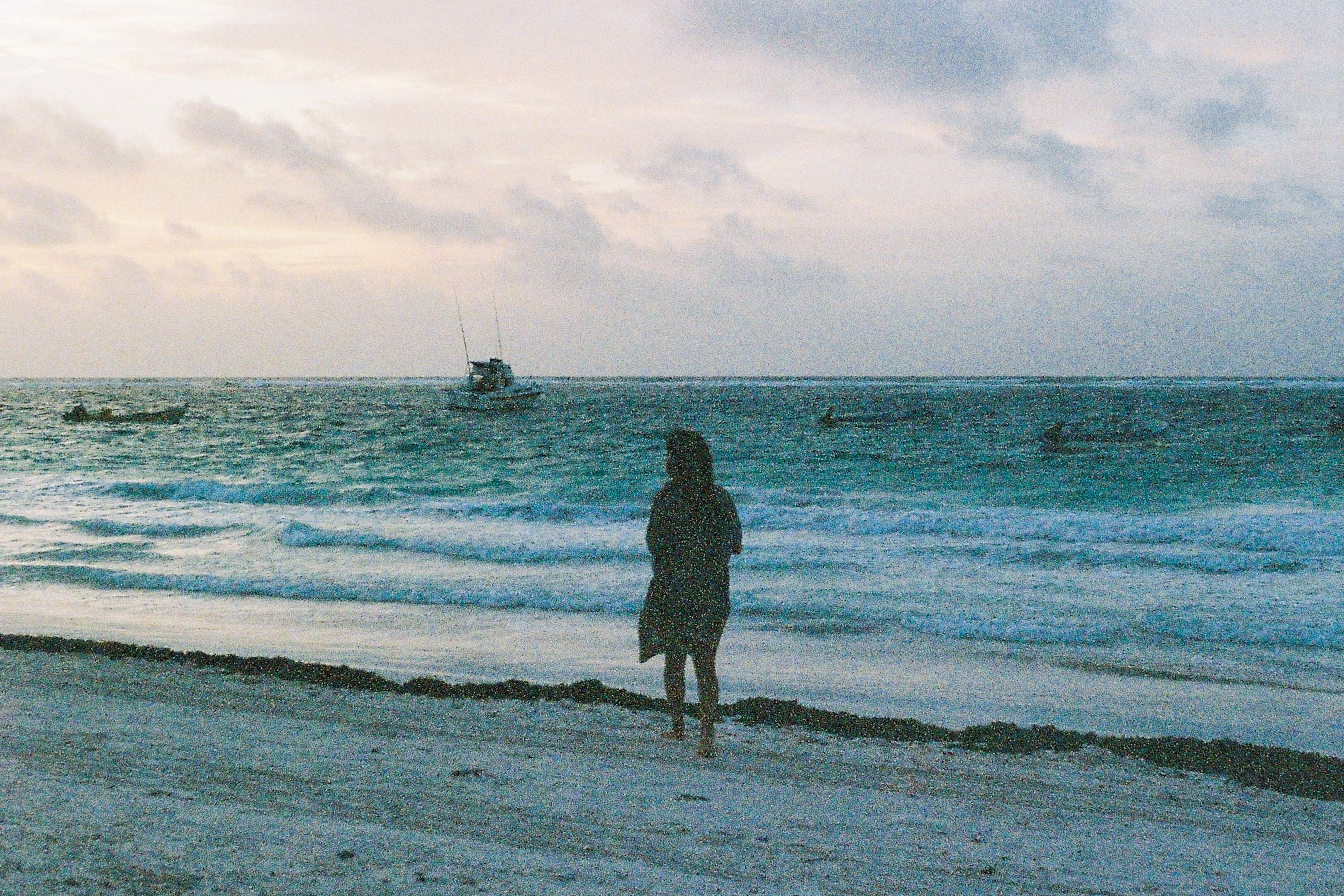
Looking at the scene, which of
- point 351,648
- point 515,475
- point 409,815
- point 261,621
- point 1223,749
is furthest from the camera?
point 515,475

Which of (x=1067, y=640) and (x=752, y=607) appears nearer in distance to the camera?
(x=1067, y=640)

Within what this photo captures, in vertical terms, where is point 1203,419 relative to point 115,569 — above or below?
above

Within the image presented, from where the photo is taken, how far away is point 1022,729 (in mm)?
7059

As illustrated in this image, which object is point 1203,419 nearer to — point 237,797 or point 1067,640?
point 1067,640

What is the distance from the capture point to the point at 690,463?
5852 millimetres

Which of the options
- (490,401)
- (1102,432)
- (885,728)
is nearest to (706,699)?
(885,728)

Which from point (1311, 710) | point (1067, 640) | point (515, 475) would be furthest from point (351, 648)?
point (515, 475)

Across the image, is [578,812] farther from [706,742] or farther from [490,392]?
[490,392]

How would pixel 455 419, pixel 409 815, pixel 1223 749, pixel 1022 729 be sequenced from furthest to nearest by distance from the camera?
pixel 455 419, pixel 1022 729, pixel 1223 749, pixel 409 815

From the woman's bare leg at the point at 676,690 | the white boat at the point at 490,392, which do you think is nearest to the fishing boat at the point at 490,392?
the white boat at the point at 490,392

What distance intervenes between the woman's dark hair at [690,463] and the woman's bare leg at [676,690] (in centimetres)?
107

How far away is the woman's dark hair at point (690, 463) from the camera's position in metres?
5.84

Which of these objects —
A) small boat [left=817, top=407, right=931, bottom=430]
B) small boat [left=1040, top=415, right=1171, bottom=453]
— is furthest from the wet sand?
small boat [left=817, top=407, right=931, bottom=430]

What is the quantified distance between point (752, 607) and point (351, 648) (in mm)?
4933
